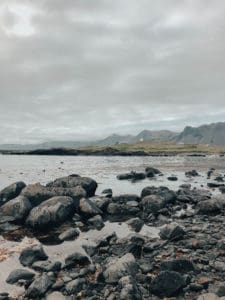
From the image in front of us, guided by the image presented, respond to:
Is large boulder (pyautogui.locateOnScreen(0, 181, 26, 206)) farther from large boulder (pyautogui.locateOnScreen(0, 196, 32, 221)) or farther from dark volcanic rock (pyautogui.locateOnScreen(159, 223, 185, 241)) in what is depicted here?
dark volcanic rock (pyautogui.locateOnScreen(159, 223, 185, 241))

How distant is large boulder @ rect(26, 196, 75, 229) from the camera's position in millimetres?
27344

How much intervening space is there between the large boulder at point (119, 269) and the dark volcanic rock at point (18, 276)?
145 inches

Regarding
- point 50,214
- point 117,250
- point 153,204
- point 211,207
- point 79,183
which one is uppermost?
point 79,183

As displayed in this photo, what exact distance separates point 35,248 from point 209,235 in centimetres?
1153

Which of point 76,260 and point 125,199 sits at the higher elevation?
point 125,199

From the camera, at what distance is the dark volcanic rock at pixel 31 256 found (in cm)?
1912

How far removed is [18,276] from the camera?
1680 cm

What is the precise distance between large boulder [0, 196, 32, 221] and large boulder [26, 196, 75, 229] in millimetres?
1146

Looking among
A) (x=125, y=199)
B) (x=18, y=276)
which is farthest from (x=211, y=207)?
(x=18, y=276)

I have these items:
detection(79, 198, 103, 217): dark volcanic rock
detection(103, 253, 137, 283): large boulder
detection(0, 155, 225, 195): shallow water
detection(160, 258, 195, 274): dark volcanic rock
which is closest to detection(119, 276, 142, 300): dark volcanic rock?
detection(103, 253, 137, 283): large boulder

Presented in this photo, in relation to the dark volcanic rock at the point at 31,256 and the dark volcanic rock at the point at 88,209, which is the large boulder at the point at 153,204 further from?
the dark volcanic rock at the point at 31,256

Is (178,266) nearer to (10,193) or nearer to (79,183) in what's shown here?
(10,193)

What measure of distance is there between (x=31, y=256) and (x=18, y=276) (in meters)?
2.68

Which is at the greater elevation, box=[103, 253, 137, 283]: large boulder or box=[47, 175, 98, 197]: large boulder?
box=[47, 175, 98, 197]: large boulder
